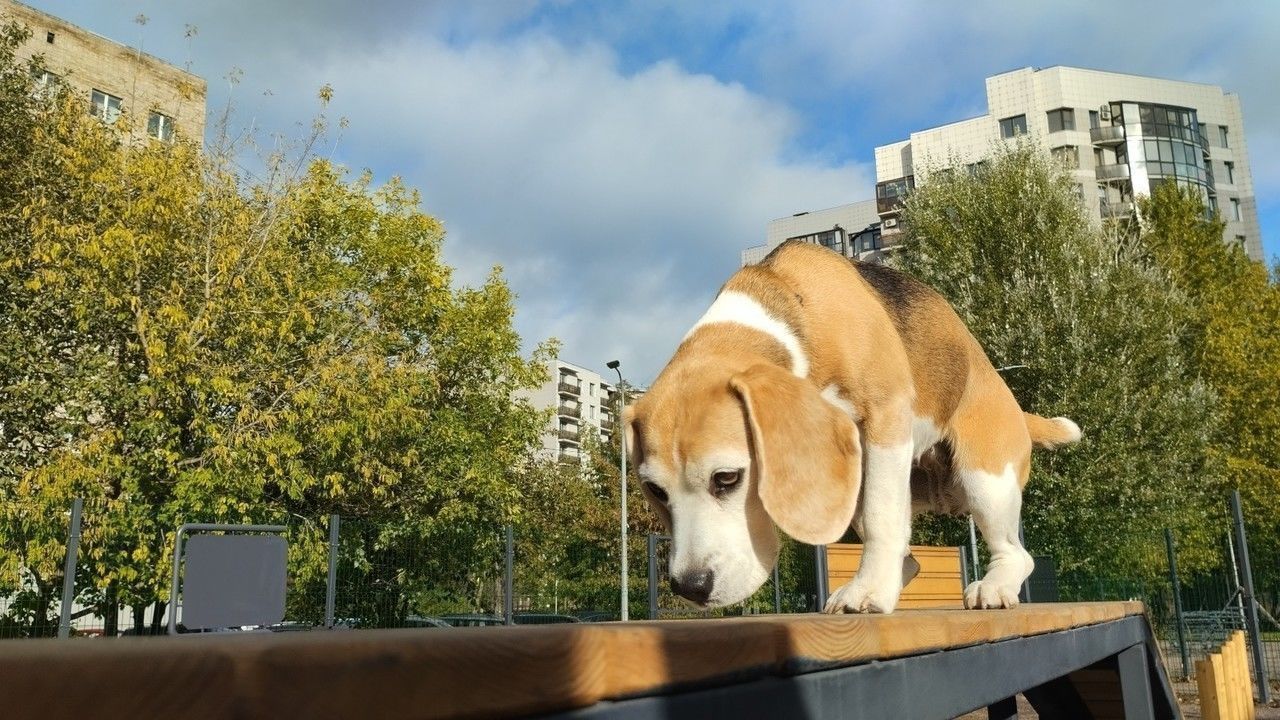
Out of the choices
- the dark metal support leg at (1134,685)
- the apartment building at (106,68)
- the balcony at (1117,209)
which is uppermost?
the apartment building at (106,68)

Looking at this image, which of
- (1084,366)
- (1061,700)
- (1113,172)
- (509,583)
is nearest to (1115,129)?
(1113,172)

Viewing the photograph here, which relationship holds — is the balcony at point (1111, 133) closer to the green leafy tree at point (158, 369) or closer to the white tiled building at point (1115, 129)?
the white tiled building at point (1115, 129)

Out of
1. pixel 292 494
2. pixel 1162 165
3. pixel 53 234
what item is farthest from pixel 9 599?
pixel 1162 165

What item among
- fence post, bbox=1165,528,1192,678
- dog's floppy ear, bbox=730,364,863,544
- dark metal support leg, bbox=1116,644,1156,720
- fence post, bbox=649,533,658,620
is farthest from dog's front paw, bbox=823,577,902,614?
fence post, bbox=1165,528,1192,678

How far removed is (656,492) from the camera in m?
2.97

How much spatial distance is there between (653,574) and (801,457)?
14.8m

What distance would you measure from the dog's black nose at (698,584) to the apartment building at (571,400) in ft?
343

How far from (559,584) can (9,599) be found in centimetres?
869

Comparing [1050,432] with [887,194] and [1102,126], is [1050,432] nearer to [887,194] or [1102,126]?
[1102,126]

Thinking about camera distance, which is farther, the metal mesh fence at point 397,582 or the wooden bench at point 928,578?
the metal mesh fence at point 397,582

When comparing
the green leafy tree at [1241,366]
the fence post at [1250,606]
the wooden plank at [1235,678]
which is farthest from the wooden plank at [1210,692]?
the green leafy tree at [1241,366]

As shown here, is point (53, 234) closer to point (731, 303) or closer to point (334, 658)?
point (731, 303)

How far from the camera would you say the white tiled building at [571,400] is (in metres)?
112

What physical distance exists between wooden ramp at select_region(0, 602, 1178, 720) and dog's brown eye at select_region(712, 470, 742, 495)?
710 mm
